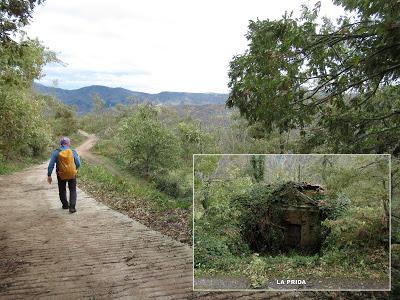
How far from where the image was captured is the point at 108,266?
19.2ft

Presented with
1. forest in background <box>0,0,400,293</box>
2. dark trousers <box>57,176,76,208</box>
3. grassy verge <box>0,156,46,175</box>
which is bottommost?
grassy verge <box>0,156,46,175</box>

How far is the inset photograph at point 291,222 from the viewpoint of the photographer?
12.7 ft

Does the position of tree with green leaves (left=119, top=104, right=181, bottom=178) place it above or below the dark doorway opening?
below

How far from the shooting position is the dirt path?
503cm

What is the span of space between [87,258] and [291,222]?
351 cm

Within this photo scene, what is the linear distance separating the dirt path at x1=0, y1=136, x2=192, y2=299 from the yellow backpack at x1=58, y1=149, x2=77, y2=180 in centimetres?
95

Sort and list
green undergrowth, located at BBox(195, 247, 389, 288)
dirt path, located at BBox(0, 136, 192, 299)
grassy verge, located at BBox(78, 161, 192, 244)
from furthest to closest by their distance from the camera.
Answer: grassy verge, located at BBox(78, 161, 192, 244), dirt path, located at BBox(0, 136, 192, 299), green undergrowth, located at BBox(195, 247, 389, 288)

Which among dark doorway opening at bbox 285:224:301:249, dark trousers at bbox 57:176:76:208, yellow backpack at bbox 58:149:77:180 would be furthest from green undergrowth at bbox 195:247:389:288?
dark trousers at bbox 57:176:76:208

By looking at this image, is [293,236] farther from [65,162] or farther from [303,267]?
[65,162]

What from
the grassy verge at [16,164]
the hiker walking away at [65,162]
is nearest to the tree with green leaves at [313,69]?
the hiker walking away at [65,162]

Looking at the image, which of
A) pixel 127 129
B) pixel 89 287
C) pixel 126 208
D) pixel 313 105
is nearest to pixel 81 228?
pixel 126 208

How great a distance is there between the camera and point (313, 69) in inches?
261

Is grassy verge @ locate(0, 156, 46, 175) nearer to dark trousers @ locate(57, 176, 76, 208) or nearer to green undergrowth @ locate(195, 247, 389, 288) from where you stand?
dark trousers @ locate(57, 176, 76, 208)

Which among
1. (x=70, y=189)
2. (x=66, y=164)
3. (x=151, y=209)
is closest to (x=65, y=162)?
(x=66, y=164)
